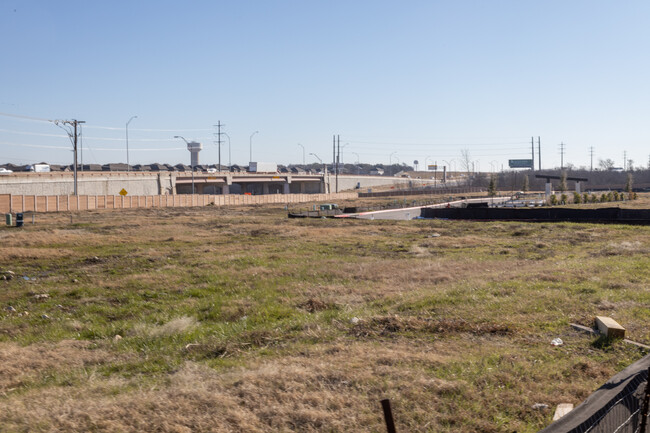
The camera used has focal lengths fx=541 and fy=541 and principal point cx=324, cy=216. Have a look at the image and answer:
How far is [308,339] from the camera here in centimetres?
1139

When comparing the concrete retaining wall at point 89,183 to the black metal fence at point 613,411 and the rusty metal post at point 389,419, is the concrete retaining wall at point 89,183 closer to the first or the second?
the black metal fence at point 613,411

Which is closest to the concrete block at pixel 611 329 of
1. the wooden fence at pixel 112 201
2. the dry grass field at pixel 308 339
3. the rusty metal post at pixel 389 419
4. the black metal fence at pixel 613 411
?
the dry grass field at pixel 308 339

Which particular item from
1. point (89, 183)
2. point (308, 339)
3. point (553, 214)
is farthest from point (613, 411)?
point (89, 183)

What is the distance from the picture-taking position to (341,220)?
4972 cm

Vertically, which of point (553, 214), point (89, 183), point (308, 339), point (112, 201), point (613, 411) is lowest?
point (308, 339)

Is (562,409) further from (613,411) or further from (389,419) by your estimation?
(389,419)

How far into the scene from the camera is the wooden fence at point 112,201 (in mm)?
59141

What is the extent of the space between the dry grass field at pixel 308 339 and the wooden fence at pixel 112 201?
39847 mm

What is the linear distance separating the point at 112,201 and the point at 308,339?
65.9 m

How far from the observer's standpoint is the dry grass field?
754 cm

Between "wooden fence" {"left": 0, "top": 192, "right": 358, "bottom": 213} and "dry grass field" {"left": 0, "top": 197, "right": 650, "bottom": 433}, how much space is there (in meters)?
39.8

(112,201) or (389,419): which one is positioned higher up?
(112,201)

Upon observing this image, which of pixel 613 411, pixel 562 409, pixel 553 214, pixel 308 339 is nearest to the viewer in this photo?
pixel 613 411

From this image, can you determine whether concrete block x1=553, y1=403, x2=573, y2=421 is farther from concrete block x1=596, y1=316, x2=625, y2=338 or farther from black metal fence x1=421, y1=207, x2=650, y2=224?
black metal fence x1=421, y1=207, x2=650, y2=224
